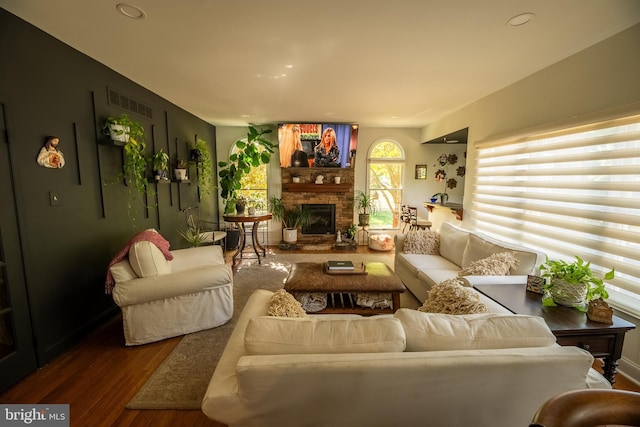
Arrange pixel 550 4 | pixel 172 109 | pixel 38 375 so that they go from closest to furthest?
1. pixel 550 4
2. pixel 38 375
3. pixel 172 109

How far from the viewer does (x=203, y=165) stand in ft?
15.9

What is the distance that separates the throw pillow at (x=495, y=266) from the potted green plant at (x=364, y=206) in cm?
325

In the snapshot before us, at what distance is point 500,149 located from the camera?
129 inches

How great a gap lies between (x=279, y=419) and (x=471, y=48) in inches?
114

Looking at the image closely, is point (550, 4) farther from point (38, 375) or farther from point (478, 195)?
point (38, 375)

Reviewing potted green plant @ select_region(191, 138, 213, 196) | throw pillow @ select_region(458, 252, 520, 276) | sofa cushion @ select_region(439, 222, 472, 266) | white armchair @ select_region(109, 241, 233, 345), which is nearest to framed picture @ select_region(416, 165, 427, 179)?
sofa cushion @ select_region(439, 222, 472, 266)

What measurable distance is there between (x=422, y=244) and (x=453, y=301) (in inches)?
80.0

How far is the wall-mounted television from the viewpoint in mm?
5230

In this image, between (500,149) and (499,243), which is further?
(500,149)

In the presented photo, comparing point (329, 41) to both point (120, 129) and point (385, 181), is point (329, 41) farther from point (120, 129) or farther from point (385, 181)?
point (385, 181)

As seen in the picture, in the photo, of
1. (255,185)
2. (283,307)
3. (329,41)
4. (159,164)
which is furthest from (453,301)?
(255,185)

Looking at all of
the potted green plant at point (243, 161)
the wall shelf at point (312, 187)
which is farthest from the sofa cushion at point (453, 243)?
the potted green plant at point (243, 161)

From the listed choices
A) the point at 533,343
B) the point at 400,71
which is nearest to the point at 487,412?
the point at 533,343

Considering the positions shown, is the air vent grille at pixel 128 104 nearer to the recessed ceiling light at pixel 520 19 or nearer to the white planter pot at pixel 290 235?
the white planter pot at pixel 290 235
